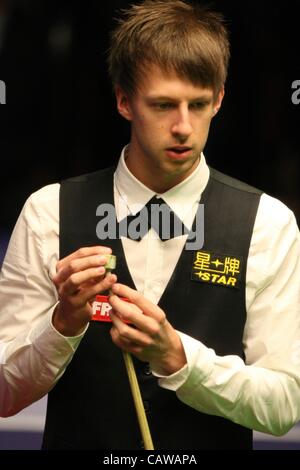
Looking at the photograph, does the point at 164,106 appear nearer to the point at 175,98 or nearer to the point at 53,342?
the point at 175,98

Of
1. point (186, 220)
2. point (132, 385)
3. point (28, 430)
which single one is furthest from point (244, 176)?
point (132, 385)

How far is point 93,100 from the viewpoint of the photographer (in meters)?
5.53

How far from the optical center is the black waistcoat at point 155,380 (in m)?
3.17

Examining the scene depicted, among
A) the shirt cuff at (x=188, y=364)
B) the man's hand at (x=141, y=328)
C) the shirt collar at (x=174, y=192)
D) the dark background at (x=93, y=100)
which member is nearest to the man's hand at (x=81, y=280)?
the man's hand at (x=141, y=328)

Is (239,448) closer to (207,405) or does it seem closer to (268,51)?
(207,405)

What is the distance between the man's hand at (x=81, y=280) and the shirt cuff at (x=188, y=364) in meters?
0.21

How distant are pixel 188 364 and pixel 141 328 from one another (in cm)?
18

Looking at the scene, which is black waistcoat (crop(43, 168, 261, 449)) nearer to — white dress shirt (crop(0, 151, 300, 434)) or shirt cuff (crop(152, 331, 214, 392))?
white dress shirt (crop(0, 151, 300, 434))

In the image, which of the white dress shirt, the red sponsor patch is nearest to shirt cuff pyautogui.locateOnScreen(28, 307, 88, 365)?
the white dress shirt

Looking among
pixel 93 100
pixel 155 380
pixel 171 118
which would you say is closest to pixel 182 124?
pixel 171 118

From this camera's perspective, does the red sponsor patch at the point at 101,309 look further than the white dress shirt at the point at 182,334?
Yes

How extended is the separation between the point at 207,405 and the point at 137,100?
0.73 meters

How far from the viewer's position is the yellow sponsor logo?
319 cm

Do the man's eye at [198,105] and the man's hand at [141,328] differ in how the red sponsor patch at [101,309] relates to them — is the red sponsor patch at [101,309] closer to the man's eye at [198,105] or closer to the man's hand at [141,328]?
the man's hand at [141,328]
